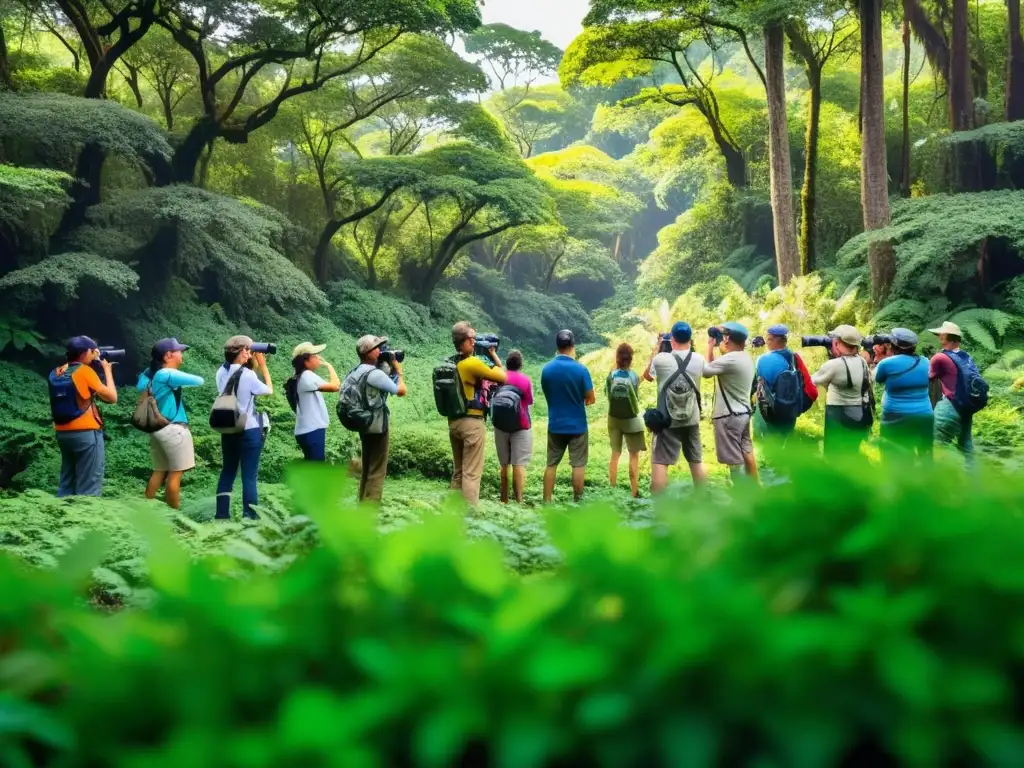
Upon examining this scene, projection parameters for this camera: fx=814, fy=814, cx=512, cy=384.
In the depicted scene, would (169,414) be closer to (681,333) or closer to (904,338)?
(681,333)

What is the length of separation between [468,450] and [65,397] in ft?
11.5

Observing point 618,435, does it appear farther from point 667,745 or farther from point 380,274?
point 380,274

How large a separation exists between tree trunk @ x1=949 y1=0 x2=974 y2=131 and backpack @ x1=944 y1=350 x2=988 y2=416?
500 inches

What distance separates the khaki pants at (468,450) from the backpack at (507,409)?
17.3 inches

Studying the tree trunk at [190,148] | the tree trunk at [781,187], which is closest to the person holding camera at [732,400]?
the tree trunk at [781,187]

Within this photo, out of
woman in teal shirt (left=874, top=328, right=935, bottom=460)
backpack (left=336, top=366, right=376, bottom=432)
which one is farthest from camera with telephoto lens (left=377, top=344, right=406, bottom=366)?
woman in teal shirt (left=874, top=328, right=935, bottom=460)

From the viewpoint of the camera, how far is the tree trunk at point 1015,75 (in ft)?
59.9

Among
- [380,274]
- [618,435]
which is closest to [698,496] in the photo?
[618,435]

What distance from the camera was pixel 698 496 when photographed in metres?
1.45

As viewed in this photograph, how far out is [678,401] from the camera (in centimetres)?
716

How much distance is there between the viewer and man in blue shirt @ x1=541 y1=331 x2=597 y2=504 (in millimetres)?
7551

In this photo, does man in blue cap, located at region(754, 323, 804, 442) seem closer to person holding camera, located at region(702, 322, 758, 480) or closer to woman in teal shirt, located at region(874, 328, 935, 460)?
person holding camera, located at region(702, 322, 758, 480)

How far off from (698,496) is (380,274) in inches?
1036

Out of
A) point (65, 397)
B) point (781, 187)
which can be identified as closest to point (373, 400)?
point (65, 397)
